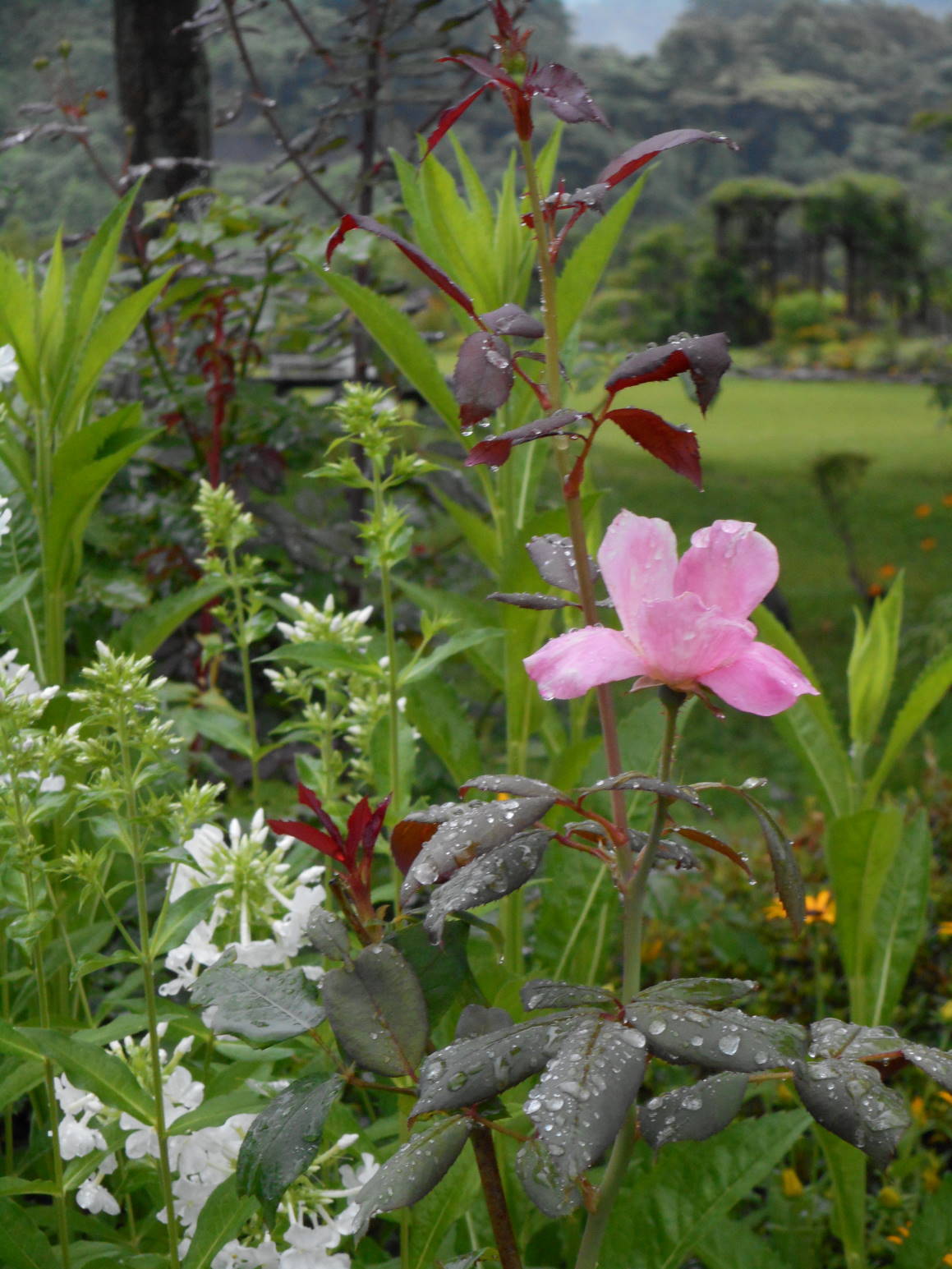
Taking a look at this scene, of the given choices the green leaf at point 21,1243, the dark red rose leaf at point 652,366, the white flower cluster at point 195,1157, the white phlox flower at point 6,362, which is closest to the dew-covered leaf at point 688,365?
the dark red rose leaf at point 652,366

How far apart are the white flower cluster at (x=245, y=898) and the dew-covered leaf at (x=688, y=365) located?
45 cm

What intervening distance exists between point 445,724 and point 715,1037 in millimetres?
754

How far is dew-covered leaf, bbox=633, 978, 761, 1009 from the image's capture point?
62 centimetres

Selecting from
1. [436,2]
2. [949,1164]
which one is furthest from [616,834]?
[436,2]

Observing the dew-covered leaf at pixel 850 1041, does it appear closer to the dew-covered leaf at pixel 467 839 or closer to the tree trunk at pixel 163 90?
the dew-covered leaf at pixel 467 839

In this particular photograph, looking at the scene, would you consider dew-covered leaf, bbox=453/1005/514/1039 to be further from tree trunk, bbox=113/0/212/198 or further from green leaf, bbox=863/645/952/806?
tree trunk, bbox=113/0/212/198

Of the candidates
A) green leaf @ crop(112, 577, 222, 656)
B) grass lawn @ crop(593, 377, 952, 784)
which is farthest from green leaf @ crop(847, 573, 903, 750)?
grass lawn @ crop(593, 377, 952, 784)

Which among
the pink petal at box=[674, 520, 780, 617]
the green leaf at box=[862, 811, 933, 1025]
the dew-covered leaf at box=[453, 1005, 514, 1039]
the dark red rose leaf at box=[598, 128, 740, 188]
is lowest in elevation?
the green leaf at box=[862, 811, 933, 1025]

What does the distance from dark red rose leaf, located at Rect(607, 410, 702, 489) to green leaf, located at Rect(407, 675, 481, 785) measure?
2.19ft

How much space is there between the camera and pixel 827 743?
4.97 ft

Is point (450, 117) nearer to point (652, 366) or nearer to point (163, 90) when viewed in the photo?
point (652, 366)

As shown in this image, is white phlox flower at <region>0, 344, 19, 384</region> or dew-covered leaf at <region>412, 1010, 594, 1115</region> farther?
white phlox flower at <region>0, 344, 19, 384</region>

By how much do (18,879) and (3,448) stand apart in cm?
51

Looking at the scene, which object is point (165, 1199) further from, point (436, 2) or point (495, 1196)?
point (436, 2)
